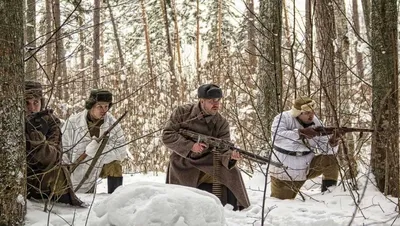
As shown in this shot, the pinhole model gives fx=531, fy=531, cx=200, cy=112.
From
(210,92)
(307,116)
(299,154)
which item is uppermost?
(210,92)

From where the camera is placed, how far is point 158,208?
3145mm

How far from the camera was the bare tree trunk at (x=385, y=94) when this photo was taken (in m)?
4.74

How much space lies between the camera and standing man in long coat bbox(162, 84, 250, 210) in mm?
5277

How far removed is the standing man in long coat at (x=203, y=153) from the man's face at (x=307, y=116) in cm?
86

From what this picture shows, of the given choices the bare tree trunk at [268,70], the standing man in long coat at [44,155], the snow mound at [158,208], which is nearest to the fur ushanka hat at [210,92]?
the standing man in long coat at [44,155]

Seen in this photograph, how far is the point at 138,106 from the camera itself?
9.68 metres

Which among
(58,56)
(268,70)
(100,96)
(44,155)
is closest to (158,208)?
(44,155)

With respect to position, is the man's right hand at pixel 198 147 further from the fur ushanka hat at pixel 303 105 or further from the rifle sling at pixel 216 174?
the fur ushanka hat at pixel 303 105

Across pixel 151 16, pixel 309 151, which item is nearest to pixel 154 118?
pixel 309 151

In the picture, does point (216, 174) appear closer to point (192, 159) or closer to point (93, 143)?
point (192, 159)

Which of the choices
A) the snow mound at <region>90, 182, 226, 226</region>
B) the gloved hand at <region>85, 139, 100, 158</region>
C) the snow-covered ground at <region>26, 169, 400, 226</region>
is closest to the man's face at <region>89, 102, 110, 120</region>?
the gloved hand at <region>85, 139, 100, 158</region>

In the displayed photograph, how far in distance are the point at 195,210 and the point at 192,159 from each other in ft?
7.16

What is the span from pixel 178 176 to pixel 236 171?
595 millimetres

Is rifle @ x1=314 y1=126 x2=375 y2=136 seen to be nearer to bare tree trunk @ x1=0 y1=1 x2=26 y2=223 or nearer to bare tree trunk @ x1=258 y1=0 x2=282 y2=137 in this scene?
bare tree trunk @ x1=258 y1=0 x2=282 y2=137
